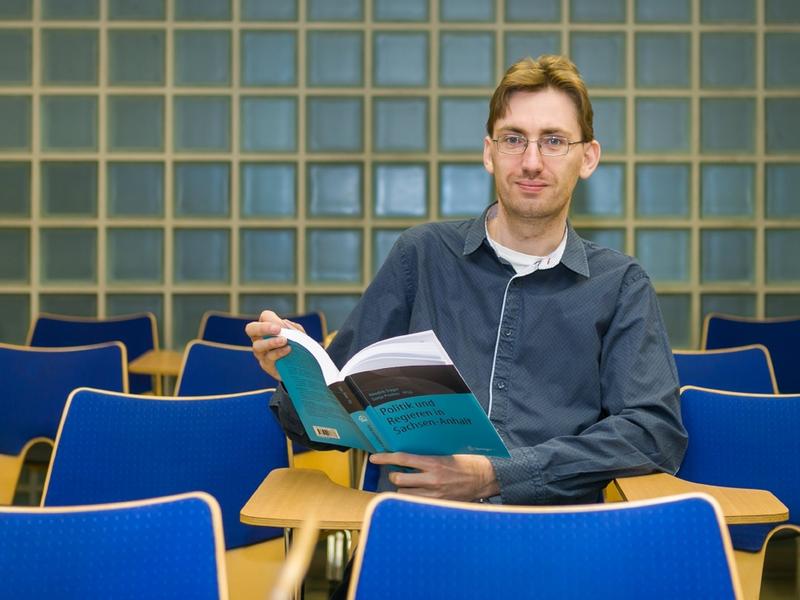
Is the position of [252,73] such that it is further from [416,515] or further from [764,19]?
[416,515]

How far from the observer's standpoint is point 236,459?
202 centimetres

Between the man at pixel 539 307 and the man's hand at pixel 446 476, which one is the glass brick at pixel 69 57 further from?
the man's hand at pixel 446 476

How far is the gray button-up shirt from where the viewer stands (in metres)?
1.81

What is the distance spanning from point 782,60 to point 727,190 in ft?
2.25

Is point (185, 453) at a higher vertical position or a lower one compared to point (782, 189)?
lower

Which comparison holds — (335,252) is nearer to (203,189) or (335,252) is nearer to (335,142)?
(335,142)

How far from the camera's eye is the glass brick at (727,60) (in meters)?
4.90

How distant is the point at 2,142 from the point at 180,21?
3.44 feet

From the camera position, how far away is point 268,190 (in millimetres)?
4941

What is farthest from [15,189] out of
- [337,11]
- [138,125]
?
[337,11]

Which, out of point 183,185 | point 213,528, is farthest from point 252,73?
point 213,528

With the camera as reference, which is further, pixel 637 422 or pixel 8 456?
pixel 8 456

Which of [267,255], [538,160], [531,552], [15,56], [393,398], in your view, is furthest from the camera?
[267,255]

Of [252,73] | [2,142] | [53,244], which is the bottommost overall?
[53,244]
